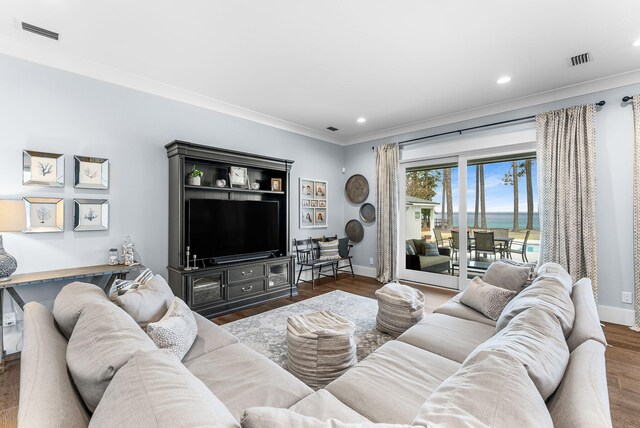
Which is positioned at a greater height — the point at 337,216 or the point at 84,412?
the point at 337,216

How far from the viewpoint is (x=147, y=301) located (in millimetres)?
1771

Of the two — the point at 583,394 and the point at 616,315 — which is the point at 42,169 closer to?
the point at 583,394

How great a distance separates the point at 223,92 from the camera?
370cm

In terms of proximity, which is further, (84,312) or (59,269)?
(59,269)

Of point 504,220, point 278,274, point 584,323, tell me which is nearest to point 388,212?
point 504,220

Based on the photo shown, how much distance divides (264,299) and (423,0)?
12.5 feet

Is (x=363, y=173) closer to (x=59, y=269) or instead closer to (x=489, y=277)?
(x=489, y=277)

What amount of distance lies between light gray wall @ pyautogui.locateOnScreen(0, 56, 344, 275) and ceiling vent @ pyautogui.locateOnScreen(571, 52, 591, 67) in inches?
164

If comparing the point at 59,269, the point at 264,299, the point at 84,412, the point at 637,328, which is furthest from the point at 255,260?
the point at 637,328

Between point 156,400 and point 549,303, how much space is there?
176 cm

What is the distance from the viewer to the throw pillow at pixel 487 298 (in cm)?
230

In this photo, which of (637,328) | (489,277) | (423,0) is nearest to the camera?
(423,0)

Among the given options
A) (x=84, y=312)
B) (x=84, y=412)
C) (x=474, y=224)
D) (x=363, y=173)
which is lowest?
(x=84, y=412)

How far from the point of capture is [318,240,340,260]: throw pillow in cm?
522
